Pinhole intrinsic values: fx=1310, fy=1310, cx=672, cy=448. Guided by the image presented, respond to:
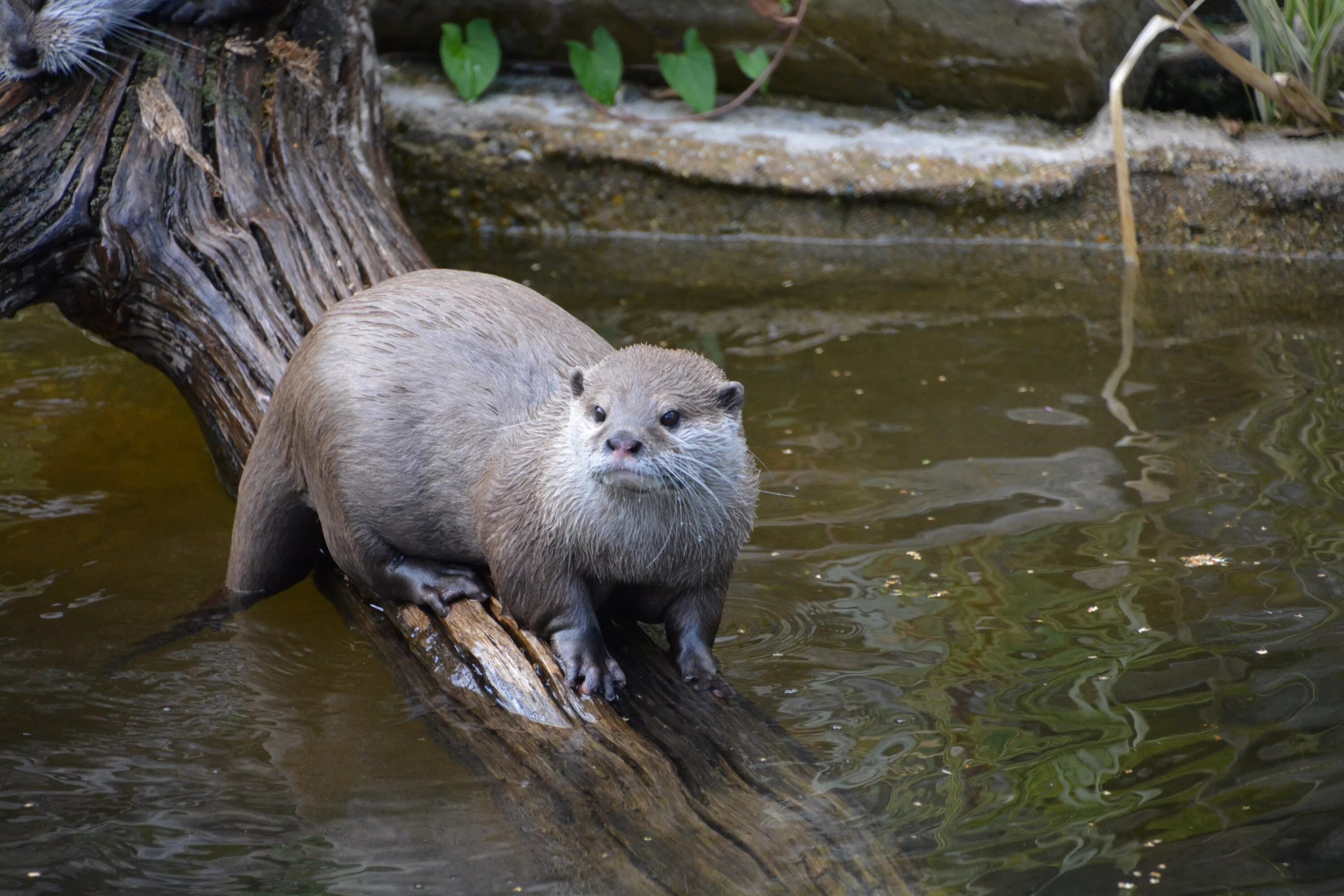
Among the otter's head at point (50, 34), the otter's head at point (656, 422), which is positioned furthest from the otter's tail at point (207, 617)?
the otter's head at point (50, 34)

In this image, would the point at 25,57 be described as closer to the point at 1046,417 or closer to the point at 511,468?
the point at 511,468

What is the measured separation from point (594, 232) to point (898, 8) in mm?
1547

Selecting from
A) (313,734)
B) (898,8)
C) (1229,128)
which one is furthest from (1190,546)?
(898,8)

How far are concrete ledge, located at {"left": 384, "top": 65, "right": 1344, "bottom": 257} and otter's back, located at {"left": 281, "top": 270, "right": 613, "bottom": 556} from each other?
302 centimetres

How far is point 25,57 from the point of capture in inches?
122

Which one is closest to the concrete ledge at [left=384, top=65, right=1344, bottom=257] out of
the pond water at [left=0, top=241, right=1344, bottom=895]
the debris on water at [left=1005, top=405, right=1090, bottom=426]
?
the pond water at [left=0, top=241, right=1344, bottom=895]

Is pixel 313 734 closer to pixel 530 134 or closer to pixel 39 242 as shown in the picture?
pixel 39 242

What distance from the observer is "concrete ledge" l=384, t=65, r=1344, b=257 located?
16.7 feet

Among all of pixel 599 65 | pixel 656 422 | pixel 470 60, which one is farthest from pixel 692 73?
pixel 656 422

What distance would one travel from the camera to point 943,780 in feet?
7.20

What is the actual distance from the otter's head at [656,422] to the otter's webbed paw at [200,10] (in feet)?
5.80

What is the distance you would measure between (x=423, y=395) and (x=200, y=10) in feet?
5.16

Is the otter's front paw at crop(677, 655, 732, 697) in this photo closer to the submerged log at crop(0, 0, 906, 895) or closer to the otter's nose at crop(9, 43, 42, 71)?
the submerged log at crop(0, 0, 906, 895)

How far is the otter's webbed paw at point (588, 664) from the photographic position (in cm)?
224
